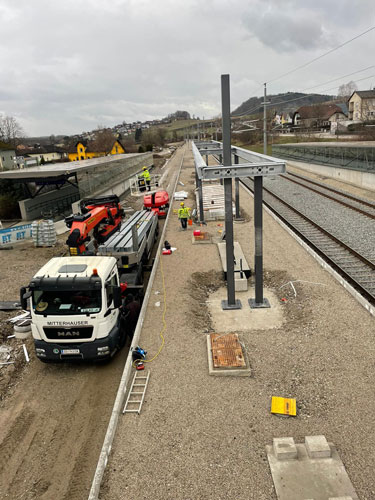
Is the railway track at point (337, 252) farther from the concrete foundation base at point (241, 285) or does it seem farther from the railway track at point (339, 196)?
the concrete foundation base at point (241, 285)

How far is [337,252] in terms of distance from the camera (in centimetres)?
1407

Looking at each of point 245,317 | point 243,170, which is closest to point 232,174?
point 243,170

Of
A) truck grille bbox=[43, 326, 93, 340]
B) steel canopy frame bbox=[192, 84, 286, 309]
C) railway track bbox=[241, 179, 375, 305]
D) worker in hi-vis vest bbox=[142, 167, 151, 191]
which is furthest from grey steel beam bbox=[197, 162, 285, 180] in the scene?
worker in hi-vis vest bbox=[142, 167, 151, 191]

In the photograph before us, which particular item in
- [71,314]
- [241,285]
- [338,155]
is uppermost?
[338,155]

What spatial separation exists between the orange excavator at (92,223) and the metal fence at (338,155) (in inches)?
734

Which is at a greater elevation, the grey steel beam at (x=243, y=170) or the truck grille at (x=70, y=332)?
the grey steel beam at (x=243, y=170)

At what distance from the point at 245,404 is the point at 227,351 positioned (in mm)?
1511

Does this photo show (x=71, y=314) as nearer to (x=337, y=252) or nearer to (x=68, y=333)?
(x=68, y=333)

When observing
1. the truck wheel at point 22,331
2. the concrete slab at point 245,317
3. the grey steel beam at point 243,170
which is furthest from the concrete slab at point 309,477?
the truck wheel at point 22,331

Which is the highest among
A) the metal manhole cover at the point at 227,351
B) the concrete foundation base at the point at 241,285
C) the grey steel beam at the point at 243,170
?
the grey steel beam at the point at 243,170

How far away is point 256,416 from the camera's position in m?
6.26

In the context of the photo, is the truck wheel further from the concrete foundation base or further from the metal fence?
the metal fence

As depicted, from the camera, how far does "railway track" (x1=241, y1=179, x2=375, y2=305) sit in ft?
37.3

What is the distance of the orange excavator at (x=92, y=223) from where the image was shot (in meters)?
12.7
